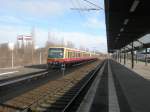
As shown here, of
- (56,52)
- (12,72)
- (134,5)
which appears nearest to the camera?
(134,5)

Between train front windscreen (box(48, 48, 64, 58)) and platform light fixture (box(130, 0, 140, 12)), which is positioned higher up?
platform light fixture (box(130, 0, 140, 12))

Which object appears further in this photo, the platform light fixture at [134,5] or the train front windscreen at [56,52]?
the train front windscreen at [56,52]

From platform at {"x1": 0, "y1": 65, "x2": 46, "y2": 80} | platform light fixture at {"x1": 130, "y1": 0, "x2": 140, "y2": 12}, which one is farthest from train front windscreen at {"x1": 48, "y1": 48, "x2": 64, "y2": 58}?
platform light fixture at {"x1": 130, "y1": 0, "x2": 140, "y2": 12}

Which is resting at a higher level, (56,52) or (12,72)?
(56,52)

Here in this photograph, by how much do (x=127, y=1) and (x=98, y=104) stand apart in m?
5.02

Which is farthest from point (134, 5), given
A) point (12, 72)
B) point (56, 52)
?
point (56, 52)

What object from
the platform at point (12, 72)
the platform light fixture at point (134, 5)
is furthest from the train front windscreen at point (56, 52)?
the platform light fixture at point (134, 5)

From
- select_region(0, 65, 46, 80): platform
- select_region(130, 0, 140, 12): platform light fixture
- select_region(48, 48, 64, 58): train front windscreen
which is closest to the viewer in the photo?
select_region(130, 0, 140, 12): platform light fixture

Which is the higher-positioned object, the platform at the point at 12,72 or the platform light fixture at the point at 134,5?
the platform light fixture at the point at 134,5

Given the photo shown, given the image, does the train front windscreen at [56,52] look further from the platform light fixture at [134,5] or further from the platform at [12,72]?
the platform light fixture at [134,5]

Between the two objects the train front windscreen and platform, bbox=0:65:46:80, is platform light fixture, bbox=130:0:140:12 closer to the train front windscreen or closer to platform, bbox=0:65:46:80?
platform, bbox=0:65:46:80

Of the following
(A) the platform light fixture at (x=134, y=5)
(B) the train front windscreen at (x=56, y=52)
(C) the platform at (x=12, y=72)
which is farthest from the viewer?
(B) the train front windscreen at (x=56, y=52)

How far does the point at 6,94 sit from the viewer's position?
703 inches

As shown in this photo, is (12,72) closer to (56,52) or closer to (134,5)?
(56,52)
